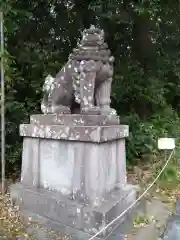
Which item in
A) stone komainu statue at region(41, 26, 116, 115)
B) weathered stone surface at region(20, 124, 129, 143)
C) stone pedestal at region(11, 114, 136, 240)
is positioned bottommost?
stone pedestal at region(11, 114, 136, 240)

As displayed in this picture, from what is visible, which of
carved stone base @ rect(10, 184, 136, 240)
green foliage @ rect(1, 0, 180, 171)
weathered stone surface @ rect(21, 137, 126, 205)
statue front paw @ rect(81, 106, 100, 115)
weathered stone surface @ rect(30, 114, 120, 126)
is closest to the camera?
carved stone base @ rect(10, 184, 136, 240)

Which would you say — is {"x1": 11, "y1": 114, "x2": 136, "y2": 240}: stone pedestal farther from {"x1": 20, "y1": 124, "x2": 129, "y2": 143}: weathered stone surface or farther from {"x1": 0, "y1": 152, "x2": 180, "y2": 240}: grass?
{"x1": 0, "y1": 152, "x2": 180, "y2": 240}: grass

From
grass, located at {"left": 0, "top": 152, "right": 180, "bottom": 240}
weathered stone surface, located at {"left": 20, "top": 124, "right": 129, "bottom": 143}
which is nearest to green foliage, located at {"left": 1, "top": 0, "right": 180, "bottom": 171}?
grass, located at {"left": 0, "top": 152, "right": 180, "bottom": 240}

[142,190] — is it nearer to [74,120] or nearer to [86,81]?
[74,120]

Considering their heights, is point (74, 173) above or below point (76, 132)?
below

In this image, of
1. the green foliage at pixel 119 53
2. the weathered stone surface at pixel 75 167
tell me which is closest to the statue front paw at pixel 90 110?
the weathered stone surface at pixel 75 167

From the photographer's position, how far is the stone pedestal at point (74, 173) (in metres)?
3.16

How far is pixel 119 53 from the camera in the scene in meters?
7.28

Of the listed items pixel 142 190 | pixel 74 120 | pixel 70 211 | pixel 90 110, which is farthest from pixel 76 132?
pixel 142 190

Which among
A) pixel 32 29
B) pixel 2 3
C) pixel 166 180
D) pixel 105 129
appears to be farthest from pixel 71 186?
pixel 32 29

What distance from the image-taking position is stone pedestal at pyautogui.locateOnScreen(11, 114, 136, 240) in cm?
316

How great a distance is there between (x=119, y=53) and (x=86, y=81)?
4045 mm

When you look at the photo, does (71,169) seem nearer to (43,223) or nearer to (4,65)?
(43,223)

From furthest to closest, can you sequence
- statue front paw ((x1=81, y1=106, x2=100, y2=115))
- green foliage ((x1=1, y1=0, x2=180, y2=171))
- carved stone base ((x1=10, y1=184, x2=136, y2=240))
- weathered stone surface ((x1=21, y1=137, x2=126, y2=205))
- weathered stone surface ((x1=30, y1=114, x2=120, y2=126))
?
green foliage ((x1=1, y1=0, x2=180, y2=171)), statue front paw ((x1=81, y1=106, x2=100, y2=115)), weathered stone surface ((x1=30, y1=114, x2=120, y2=126)), weathered stone surface ((x1=21, y1=137, x2=126, y2=205)), carved stone base ((x1=10, y1=184, x2=136, y2=240))
